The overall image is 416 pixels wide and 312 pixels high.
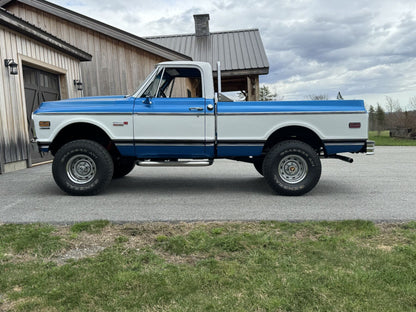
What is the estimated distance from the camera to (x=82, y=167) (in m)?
5.44

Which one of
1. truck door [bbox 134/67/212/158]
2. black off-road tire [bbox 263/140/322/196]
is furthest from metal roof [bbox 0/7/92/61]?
black off-road tire [bbox 263/140/322/196]

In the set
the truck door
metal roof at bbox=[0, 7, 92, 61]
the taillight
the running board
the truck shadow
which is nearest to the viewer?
the taillight

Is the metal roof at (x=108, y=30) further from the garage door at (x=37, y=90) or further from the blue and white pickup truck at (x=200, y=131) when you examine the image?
the blue and white pickup truck at (x=200, y=131)

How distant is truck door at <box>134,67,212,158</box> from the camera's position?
5277mm

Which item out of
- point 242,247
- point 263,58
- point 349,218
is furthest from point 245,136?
point 263,58

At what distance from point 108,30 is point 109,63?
114cm

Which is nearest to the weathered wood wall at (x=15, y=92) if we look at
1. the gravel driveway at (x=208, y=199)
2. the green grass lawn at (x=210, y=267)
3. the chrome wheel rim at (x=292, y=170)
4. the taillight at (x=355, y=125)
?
the gravel driveway at (x=208, y=199)

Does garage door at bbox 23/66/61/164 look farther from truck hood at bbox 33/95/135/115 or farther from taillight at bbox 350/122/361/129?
taillight at bbox 350/122/361/129

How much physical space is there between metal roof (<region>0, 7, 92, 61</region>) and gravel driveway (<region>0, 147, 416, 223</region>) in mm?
3506

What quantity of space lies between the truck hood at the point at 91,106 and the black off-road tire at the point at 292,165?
7.64 ft

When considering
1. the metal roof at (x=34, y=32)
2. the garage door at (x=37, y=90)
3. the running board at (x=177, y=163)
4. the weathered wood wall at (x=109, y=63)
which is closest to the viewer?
the running board at (x=177, y=163)

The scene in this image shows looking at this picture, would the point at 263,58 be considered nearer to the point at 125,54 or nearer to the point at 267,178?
the point at 125,54

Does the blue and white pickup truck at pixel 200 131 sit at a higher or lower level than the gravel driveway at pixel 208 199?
higher

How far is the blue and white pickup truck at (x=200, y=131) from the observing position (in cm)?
519
